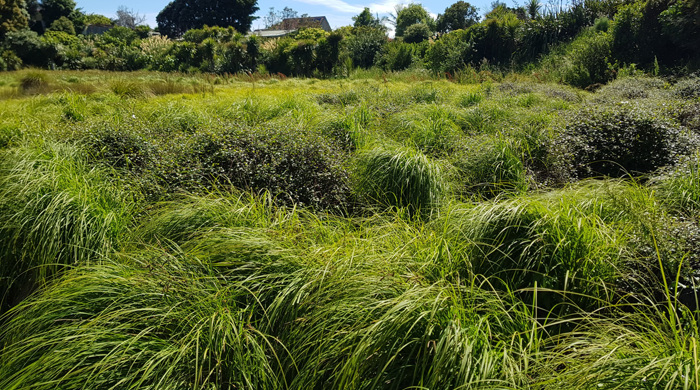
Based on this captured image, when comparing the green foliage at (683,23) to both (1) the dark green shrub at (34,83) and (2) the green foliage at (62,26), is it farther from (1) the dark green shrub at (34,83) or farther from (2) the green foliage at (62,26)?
(2) the green foliage at (62,26)

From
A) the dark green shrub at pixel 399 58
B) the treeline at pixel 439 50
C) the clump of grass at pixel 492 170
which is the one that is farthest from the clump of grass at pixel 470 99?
the dark green shrub at pixel 399 58

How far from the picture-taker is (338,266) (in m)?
2.06

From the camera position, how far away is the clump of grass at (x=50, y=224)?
2426mm

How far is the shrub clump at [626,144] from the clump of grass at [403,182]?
173cm

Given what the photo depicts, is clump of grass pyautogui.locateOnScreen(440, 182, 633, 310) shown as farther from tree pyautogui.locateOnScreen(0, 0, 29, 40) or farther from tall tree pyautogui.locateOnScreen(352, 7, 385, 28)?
tall tree pyautogui.locateOnScreen(352, 7, 385, 28)

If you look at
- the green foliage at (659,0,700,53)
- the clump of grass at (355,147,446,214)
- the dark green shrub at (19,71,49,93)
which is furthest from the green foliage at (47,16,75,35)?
the clump of grass at (355,147,446,214)

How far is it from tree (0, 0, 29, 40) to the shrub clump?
27.1 meters

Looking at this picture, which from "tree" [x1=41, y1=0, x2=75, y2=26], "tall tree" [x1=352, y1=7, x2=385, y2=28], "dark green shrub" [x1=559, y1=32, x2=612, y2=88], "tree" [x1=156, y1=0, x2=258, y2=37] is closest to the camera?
"dark green shrub" [x1=559, y1=32, x2=612, y2=88]

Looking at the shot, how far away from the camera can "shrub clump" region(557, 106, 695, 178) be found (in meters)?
4.32

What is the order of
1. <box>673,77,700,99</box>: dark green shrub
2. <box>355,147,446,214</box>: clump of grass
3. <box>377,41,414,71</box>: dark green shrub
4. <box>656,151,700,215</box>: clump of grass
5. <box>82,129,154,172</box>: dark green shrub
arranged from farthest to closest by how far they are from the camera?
1. <box>377,41,414,71</box>: dark green shrub
2. <box>673,77,700,99</box>: dark green shrub
3. <box>82,129,154,172</box>: dark green shrub
4. <box>355,147,446,214</box>: clump of grass
5. <box>656,151,700,215</box>: clump of grass

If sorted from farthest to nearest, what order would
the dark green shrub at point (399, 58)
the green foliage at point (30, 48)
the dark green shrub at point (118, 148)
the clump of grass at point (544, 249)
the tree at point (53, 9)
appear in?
1. the tree at point (53, 9)
2. the dark green shrub at point (399, 58)
3. the green foliage at point (30, 48)
4. the dark green shrub at point (118, 148)
5. the clump of grass at point (544, 249)

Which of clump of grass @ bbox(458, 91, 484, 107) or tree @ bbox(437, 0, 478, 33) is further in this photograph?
tree @ bbox(437, 0, 478, 33)

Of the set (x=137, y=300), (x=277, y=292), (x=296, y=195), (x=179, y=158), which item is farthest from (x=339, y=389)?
(x=179, y=158)

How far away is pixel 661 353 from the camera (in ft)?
4.59
